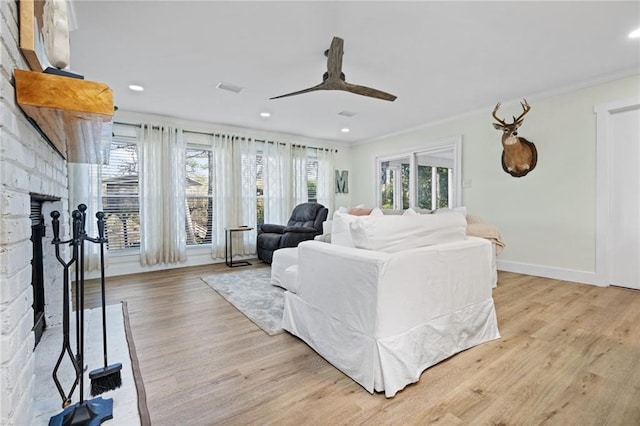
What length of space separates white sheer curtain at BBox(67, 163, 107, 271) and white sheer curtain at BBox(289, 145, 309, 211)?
305 cm

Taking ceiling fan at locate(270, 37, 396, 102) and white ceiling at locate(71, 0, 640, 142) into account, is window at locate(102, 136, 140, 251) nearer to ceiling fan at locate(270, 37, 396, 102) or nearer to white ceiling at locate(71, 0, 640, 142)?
white ceiling at locate(71, 0, 640, 142)

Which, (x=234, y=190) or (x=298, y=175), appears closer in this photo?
(x=234, y=190)

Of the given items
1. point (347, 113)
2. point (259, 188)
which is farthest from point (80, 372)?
point (259, 188)

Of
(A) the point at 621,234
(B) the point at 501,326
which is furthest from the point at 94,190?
(A) the point at 621,234

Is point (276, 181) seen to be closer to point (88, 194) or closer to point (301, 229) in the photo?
point (301, 229)

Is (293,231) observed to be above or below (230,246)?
above

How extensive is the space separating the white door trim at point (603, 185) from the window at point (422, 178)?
5.43ft

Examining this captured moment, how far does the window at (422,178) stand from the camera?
5.00m

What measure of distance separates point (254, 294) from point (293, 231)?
1479 millimetres

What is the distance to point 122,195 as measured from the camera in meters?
4.45

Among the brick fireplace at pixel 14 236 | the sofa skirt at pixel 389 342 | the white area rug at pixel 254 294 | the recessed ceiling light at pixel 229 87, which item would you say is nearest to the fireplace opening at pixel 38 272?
the brick fireplace at pixel 14 236

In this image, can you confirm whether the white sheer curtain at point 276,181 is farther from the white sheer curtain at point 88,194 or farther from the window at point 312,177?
the white sheer curtain at point 88,194

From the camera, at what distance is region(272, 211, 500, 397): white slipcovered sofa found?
1543mm

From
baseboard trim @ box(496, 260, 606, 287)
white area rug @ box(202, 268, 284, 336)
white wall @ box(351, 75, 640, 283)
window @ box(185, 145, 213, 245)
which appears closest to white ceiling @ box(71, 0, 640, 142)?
white wall @ box(351, 75, 640, 283)
